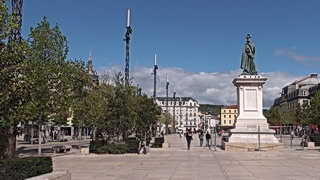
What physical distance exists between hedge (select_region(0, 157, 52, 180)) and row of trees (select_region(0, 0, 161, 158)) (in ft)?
4.05

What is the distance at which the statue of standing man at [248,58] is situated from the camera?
41031 millimetres

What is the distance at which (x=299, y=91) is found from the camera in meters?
149

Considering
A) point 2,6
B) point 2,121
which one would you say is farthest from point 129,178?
point 2,6

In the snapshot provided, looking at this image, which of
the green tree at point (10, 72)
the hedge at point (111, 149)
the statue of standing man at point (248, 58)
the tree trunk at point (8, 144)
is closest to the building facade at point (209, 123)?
the statue of standing man at point (248, 58)

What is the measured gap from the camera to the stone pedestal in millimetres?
37062

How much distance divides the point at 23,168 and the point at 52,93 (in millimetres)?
15825

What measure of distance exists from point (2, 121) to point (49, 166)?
2140 mm

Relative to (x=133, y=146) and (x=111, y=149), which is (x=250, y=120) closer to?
(x=133, y=146)

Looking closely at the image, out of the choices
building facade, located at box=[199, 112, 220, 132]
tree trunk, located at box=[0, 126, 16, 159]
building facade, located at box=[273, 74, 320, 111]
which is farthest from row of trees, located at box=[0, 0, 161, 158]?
building facade, located at box=[273, 74, 320, 111]

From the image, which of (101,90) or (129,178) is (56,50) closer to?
(101,90)

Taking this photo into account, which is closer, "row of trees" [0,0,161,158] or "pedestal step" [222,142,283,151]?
"row of trees" [0,0,161,158]

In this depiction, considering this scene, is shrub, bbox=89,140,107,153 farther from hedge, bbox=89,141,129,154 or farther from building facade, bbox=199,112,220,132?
building facade, bbox=199,112,220,132

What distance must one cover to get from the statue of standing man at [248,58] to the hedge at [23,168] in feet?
97.2

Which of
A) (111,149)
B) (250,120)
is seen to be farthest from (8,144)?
(250,120)
